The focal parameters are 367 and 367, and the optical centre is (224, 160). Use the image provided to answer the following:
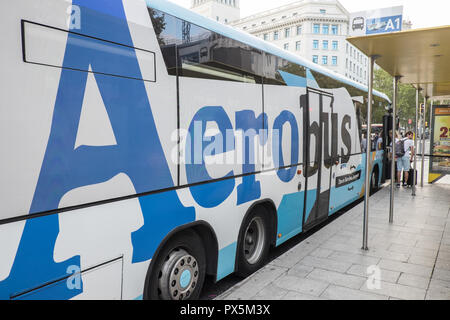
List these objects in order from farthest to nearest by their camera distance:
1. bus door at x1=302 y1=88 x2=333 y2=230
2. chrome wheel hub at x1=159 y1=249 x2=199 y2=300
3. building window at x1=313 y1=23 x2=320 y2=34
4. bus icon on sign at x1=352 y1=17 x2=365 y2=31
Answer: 1. building window at x1=313 y1=23 x2=320 y2=34
2. bus door at x1=302 y1=88 x2=333 y2=230
3. bus icon on sign at x1=352 y1=17 x2=365 y2=31
4. chrome wheel hub at x1=159 y1=249 x2=199 y2=300

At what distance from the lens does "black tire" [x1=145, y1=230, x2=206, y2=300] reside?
3393mm

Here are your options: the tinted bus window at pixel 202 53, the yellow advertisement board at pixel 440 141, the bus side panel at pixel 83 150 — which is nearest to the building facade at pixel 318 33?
the yellow advertisement board at pixel 440 141

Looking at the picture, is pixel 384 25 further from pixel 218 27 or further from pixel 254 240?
pixel 254 240

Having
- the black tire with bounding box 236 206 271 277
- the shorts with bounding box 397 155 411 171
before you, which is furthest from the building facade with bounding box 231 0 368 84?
the black tire with bounding box 236 206 271 277

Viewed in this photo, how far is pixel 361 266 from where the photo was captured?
200 inches

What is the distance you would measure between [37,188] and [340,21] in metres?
82.1

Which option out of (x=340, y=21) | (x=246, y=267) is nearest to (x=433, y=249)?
(x=246, y=267)

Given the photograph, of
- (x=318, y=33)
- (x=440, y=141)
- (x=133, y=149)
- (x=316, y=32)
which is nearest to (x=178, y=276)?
(x=133, y=149)

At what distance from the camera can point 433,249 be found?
5.90 m

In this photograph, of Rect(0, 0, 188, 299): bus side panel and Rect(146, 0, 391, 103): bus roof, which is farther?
Rect(146, 0, 391, 103): bus roof

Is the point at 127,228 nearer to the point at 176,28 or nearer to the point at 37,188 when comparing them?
the point at 37,188

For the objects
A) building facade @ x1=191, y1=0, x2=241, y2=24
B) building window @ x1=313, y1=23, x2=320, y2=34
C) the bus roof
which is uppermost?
building facade @ x1=191, y1=0, x2=241, y2=24

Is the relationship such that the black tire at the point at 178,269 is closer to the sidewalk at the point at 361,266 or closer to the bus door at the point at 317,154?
the sidewalk at the point at 361,266

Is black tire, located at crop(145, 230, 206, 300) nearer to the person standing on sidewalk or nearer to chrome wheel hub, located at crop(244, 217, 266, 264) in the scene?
chrome wheel hub, located at crop(244, 217, 266, 264)
